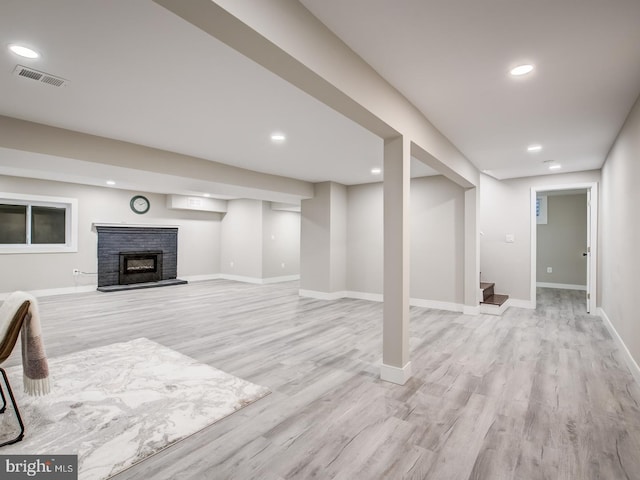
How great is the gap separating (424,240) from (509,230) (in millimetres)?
1585

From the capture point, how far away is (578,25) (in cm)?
180

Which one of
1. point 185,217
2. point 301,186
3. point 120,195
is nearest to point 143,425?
point 301,186

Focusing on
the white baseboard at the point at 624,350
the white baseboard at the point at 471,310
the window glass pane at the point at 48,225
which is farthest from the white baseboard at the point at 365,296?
the window glass pane at the point at 48,225

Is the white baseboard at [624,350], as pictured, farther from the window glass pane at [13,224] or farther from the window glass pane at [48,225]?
the window glass pane at [13,224]

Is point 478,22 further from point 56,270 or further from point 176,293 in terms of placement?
point 56,270

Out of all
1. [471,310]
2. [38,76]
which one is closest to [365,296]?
[471,310]

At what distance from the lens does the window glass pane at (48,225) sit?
6.55m

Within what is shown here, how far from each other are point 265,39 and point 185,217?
8329 mm

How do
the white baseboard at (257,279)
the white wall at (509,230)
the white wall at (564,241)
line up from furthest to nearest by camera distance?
the white baseboard at (257,279) → the white wall at (564,241) → the white wall at (509,230)

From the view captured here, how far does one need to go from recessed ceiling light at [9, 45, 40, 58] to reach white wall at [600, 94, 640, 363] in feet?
14.9

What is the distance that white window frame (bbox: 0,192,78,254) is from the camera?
6.18 m

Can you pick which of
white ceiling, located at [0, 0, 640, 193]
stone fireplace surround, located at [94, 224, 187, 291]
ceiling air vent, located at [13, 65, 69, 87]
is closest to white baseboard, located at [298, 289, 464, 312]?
white ceiling, located at [0, 0, 640, 193]

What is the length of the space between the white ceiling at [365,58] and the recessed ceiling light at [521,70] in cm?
7

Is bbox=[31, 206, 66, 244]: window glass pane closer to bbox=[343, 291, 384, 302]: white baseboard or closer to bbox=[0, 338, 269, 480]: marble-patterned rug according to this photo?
bbox=[0, 338, 269, 480]: marble-patterned rug
